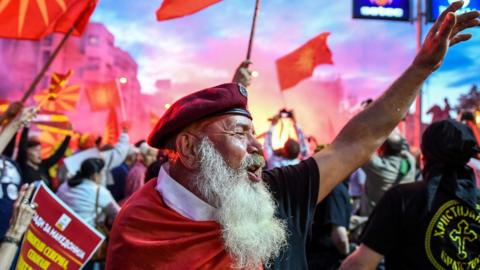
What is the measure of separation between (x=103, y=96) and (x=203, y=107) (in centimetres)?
1096

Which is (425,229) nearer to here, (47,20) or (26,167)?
(47,20)

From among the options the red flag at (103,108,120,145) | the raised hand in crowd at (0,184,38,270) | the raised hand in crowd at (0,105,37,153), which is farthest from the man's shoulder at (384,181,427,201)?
the red flag at (103,108,120,145)

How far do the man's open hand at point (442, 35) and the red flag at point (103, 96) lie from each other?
35.6ft

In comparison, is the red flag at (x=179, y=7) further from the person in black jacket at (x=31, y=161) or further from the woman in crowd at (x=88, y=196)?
the person in black jacket at (x=31, y=161)

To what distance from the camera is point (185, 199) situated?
1.71m

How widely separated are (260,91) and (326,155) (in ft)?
66.1

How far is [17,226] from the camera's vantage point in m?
2.49

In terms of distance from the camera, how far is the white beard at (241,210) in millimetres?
1644

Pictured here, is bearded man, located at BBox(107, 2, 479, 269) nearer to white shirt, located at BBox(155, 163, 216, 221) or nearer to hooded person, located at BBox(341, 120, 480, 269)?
white shirt, located at BBox(155, 163, 216, 221)

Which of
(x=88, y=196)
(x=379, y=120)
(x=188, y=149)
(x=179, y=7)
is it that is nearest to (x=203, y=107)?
(x=188, y=149)

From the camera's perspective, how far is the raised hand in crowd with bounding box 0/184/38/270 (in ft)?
7.96

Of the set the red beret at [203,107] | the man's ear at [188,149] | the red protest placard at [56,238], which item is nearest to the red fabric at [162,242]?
the man's ear at [188,149]

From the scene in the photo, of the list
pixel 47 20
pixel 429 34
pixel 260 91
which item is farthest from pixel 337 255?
pixel 260 91

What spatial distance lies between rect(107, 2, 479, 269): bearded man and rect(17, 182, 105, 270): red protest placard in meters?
1.87
